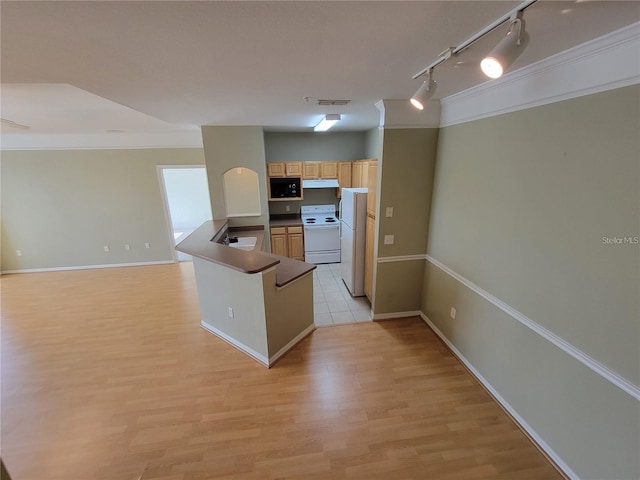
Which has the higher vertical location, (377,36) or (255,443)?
(377,36)

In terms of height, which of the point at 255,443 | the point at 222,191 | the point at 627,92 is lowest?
the point at 255,443

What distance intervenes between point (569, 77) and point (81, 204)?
701cm

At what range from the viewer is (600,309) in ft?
4.56

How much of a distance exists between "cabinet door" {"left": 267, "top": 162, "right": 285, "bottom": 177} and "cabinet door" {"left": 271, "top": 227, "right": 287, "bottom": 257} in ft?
3.58

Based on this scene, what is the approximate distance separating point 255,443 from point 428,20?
2.70 metres

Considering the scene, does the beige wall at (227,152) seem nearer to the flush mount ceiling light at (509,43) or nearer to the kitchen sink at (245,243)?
the kitchen sink at (245,243)

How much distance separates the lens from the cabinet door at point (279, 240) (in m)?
5.05

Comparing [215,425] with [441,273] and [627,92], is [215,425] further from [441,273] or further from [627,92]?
[627,92]

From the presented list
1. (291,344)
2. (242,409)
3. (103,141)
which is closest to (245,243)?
(291,344)

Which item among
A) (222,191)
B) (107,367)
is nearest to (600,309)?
(107,367)

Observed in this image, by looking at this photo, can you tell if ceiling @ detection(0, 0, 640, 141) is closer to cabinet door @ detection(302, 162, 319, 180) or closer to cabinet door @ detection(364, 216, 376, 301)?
cabinet door @ detection(364, 216, 376, 301)

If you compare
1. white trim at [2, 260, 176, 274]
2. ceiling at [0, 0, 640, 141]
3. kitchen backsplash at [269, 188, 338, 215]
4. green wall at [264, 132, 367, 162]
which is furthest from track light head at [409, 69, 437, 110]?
white trim at [2, 260, 176, 274]

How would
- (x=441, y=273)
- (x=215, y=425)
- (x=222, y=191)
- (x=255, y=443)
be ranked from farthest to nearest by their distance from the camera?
1. (x=222, y=191)
2. (x=441, y=273)
3. (x=215, y=425)
4. (x=255, y=443)

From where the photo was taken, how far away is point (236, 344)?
9.20 ft
